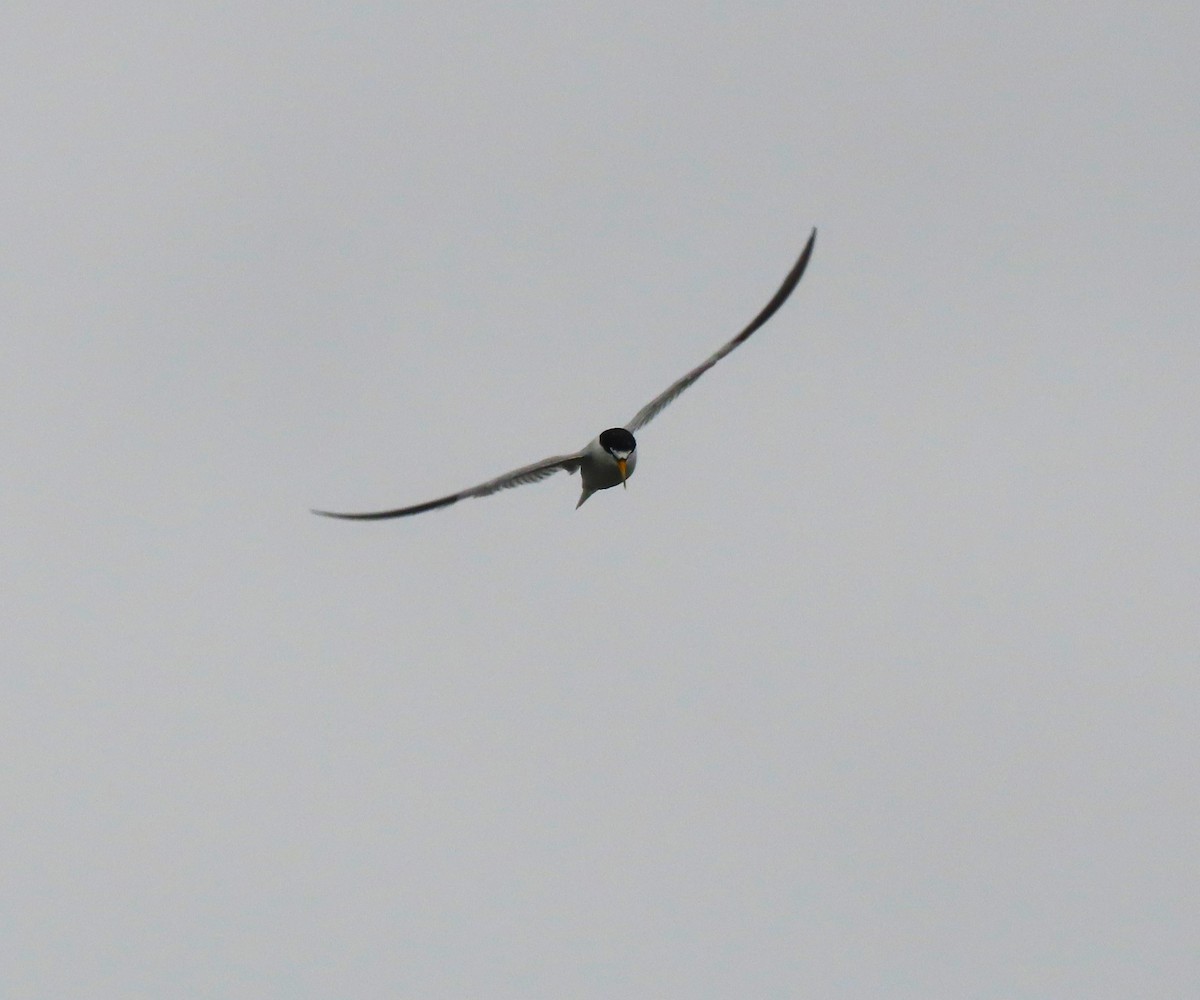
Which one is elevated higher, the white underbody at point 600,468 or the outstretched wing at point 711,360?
the outstretched wing at point 711,360

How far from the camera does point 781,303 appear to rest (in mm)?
25078

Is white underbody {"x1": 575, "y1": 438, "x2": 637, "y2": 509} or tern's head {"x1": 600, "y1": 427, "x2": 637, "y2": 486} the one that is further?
white underbody {"x1": 575, "y1": 438, "x2": 637, "y2": 509}

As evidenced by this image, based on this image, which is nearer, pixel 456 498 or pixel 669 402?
pixel 456 498

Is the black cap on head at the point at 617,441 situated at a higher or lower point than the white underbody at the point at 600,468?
higher

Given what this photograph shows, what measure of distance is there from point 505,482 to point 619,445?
6.92ft

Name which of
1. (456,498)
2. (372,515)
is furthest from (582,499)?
(372,515)

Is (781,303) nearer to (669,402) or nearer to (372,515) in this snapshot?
(669,402)

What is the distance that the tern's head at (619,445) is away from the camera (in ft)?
78.7

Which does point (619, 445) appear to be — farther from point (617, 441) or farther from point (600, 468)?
point (600, 468)

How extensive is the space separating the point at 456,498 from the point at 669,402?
4.44m

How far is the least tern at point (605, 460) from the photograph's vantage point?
23984 millimetres

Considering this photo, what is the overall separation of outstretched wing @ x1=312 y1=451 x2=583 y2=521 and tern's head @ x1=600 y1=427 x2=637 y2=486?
0.69m

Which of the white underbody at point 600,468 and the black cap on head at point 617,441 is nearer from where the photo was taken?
the black cap on head at point 617,441

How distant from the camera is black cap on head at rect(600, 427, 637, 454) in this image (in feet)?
78.7
